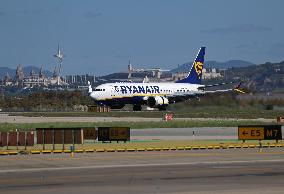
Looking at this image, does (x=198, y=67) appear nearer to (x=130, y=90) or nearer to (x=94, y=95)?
(x=130, y=90)

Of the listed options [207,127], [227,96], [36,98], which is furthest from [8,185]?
[36,98]

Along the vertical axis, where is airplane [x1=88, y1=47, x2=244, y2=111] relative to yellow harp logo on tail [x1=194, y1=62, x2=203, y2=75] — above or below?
below

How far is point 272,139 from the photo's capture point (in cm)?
5447

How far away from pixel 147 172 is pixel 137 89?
8287 centimetres

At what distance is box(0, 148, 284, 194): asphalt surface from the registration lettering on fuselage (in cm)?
6967

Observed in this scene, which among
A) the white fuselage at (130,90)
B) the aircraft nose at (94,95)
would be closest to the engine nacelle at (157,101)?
the white fuselage at (130,90)

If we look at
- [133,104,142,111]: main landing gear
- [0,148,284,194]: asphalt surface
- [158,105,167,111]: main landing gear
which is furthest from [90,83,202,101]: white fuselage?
[0,148,284,194]: asphalt surface

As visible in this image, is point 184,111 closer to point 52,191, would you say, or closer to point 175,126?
point 175,126

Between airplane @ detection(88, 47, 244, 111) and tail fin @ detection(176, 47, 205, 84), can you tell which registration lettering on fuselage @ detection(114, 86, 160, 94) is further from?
tail fin @ detection(176, 47, 205, 84)

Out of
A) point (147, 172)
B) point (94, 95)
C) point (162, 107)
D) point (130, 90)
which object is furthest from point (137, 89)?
point (147, 172)

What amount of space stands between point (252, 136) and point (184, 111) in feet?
178

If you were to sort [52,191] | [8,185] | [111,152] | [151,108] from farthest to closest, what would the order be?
[151,108] → [111,152] → [8,185] → [52,191]

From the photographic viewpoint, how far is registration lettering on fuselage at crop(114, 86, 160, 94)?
115000mm

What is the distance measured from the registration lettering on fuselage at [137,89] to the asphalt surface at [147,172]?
69.7 metres
